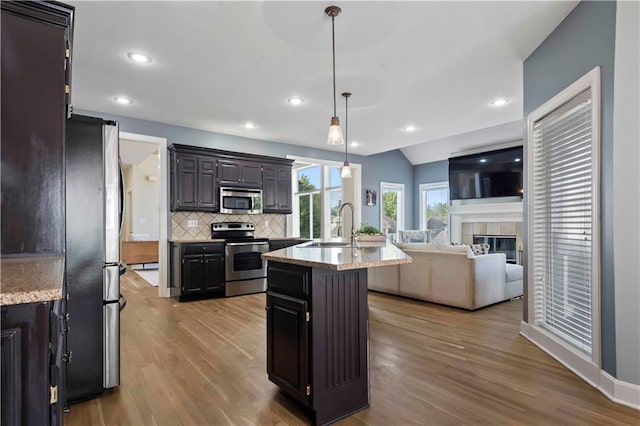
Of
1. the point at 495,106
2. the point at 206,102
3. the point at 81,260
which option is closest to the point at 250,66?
the point at 206,102

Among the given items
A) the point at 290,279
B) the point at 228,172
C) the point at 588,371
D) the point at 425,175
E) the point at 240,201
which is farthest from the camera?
the point at 425,175

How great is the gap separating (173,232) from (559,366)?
494 cm

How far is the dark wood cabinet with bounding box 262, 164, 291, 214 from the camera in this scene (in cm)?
607

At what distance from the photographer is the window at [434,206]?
891 cm

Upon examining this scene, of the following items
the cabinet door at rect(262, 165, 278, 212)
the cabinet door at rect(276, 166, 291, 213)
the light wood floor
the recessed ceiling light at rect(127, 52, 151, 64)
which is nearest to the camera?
the light wood floor

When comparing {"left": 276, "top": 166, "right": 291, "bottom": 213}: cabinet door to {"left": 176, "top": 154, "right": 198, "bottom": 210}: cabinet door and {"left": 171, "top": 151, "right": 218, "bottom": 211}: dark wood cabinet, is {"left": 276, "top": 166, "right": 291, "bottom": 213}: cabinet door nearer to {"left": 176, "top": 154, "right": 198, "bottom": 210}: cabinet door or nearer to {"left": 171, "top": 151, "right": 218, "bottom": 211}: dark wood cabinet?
{"left": 171, "top": 151, "right": 218, "bottom": 211}: dark wood cabinet

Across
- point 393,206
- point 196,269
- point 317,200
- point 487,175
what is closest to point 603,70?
point 196,269

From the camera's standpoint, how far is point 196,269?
5012 mm

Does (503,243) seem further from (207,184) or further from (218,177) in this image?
(207,184)

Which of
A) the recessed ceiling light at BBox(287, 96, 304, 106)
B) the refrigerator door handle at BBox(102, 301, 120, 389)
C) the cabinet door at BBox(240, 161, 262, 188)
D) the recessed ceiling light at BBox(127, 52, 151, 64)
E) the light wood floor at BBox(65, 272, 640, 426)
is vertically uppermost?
the recessed ceiling light at BBox(127, 52, 151, 64)

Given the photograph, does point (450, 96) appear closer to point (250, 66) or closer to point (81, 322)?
point (250, 66)

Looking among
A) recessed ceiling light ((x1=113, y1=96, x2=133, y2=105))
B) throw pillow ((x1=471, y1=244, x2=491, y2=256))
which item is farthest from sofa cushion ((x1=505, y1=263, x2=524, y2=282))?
recessed ceiling light ((x1=113, y1=96, x2=133, y2=105))

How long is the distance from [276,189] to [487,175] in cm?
456

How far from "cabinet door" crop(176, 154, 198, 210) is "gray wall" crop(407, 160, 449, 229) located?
19.8 ft
